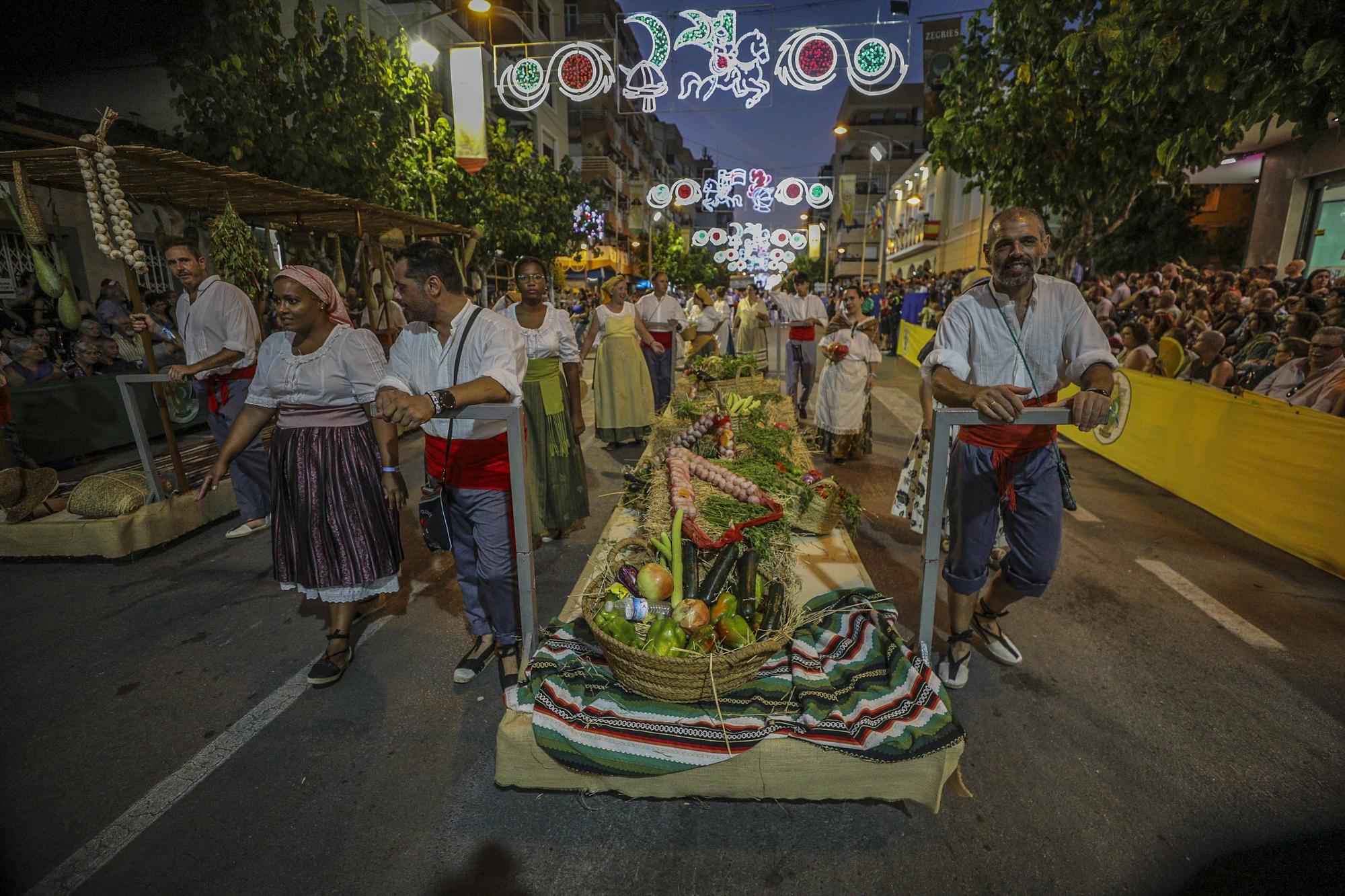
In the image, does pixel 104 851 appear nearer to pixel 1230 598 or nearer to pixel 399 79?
pixel 1230 598

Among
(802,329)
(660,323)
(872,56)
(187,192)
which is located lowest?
(802,329)

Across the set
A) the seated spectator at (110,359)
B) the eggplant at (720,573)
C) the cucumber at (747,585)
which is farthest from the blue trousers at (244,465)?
the seated spectator at (110,359)

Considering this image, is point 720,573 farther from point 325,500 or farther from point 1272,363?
point 1272,363

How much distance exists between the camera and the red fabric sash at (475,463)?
10.3 feet

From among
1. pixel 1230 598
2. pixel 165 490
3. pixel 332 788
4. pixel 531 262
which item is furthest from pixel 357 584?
pixel 1230 598

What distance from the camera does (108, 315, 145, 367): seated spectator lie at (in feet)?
30.8

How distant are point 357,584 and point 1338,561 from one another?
6.67 m

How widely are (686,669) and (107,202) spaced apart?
18.7 ft

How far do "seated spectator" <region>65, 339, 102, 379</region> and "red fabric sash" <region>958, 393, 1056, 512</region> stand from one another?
1114 centimetres

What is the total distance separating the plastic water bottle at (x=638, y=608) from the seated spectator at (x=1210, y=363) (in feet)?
22.7

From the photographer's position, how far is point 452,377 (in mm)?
3000

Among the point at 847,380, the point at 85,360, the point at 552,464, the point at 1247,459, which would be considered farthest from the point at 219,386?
the point at 1247,459

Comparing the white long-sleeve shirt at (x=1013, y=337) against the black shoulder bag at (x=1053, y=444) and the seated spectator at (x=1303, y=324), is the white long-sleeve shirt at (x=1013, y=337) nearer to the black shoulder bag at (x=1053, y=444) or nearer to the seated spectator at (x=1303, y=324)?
the black shoulder bag at (x=1053, y=444)

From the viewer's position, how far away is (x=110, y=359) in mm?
9172
